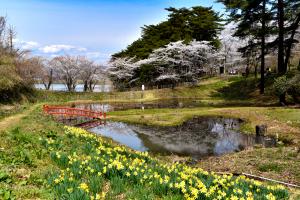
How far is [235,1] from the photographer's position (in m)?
39.7

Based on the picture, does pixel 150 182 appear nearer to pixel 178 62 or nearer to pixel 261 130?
pixel 261 130

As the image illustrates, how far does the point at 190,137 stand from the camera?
23062 mm

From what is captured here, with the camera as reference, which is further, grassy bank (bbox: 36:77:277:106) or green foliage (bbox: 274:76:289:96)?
grassy bank (bbox: 36:77:277:106)

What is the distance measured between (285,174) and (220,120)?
16.9 m

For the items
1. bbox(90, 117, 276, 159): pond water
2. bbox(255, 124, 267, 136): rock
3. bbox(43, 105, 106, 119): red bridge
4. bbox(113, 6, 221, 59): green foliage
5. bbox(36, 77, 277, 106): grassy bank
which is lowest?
bbox(90, 117, 276, 159): pond water

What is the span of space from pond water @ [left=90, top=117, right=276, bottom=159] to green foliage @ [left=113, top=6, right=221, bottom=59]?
33950 millimetres

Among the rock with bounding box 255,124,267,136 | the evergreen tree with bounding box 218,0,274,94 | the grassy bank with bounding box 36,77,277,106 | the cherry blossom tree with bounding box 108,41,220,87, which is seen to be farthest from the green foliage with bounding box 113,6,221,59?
the rock with bounding box 255,124,267,136

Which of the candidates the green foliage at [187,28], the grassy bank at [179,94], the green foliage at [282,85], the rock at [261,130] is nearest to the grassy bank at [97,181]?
the rock at [261,130]

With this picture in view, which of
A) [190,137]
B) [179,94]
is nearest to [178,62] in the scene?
[179,94]

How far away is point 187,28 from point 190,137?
4263 centimetres

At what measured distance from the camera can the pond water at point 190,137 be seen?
64.3 ft

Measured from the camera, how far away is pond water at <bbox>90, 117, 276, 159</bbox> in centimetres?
1959

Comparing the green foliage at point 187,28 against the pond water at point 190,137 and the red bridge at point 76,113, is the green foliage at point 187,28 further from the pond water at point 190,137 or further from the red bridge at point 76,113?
the pond water at point 190,137

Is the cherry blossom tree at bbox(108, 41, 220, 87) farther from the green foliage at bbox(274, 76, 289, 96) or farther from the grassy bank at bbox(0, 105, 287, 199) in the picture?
the grassy bank at bbox(0, 105, 287, 199)
